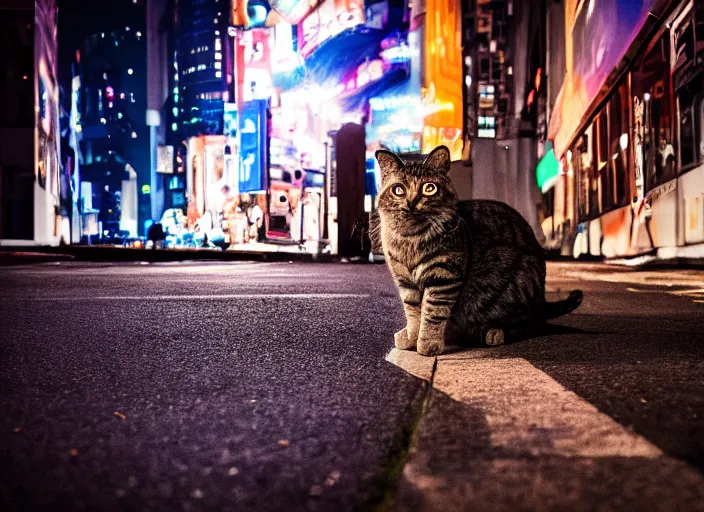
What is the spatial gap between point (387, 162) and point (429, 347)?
651 millimetres

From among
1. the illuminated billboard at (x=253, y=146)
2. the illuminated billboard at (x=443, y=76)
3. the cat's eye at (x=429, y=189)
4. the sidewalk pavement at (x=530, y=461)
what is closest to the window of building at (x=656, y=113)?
the cat's eye at (x=429, y=189)

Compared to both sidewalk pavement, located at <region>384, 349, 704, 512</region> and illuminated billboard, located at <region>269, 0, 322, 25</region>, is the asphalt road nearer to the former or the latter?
sidewalk pavement, located at <region>384, 349, 704, 512</region>

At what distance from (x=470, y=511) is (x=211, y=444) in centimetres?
49

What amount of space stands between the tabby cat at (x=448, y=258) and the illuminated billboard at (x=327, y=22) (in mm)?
50646

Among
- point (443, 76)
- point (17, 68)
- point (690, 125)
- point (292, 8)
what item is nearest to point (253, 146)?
point (292, 8)

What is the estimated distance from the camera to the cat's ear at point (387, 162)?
1.99 m

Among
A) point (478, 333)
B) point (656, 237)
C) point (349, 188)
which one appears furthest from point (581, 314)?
point (349, 188)

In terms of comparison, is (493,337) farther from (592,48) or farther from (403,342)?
(592,48)

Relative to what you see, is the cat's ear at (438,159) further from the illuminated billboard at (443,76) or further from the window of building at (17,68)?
the illuminated billboard at (443,76)

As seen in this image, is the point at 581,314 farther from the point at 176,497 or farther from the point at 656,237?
the point at 656,237

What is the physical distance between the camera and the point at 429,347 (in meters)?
1.96

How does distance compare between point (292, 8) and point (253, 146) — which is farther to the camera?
point (292, 8)

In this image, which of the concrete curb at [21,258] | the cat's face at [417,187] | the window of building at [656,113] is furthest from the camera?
the concrete curb at [21,258]

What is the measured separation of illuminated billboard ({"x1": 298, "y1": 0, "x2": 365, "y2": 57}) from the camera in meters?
49.2
